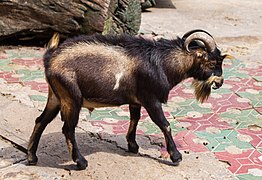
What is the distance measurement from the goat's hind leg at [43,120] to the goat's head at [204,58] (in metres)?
1.16

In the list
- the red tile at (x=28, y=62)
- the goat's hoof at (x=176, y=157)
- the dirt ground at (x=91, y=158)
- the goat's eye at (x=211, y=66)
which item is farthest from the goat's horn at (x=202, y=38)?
the red tile at (x=28, y=62)

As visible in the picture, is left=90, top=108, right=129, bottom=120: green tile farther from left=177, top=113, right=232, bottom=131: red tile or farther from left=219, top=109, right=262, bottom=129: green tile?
left=219, top=109, right=262, bottom=129: green tile

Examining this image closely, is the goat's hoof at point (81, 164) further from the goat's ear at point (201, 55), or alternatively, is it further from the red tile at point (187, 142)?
the goat's ear at point (201, 55)

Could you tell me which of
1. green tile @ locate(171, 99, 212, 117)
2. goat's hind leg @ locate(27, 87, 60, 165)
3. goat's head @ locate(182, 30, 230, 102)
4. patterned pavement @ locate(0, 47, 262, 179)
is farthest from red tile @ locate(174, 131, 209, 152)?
goat's hind leg @ locate(27, 87, 60, 165)

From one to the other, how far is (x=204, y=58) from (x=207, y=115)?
146cm

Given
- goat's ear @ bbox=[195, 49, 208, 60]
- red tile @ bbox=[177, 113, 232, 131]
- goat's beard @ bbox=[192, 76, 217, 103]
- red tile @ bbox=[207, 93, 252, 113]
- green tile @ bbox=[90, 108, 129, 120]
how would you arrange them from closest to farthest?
goat's ear @ bbox=[195, 49, 208, 60] → goat's beard @ bbox=[192, 76, 217, 103] → red tile @ bbox=[177, 113, 232, 131] → green tile @ bbox=[90, 108, 129, 120] → red tile @ bbox=[207, 93, 252, 113]

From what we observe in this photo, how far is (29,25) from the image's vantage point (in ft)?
24.6

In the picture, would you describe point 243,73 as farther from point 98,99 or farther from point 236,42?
point 98,99

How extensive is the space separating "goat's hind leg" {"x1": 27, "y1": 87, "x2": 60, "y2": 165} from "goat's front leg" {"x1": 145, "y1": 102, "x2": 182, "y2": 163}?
2.45 ft

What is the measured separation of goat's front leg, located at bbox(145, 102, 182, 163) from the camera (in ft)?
12.8

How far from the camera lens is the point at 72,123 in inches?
150

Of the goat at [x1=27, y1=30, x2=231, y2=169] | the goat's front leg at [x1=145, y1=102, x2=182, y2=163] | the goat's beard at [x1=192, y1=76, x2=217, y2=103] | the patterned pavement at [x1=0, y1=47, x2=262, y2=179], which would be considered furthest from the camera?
the patterned pavement at [x1=0, y1=47, x2=262, y2=179]

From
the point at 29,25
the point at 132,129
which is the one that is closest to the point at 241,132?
the point at 132,129

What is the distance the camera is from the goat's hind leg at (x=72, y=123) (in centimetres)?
376
